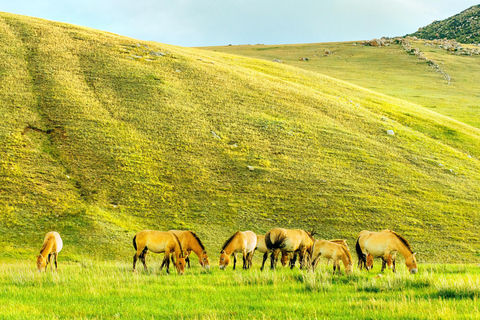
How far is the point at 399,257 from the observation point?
1041 inches

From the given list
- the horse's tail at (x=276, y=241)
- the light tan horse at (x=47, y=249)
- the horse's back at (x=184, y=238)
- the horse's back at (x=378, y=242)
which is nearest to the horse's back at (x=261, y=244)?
the horse's tail at (x=276, y=241)

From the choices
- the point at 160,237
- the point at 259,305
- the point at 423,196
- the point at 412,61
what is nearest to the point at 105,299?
the point at 259,305

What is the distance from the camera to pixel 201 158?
3728 cm

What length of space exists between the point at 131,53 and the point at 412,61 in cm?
8892

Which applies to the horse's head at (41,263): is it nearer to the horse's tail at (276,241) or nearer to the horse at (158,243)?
the horse at (158,243)

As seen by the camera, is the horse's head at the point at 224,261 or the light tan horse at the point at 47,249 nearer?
the light tan horse at the point at 47,249

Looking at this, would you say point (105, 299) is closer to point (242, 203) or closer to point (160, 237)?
point (160, 237)

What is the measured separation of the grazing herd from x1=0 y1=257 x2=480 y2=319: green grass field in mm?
1783

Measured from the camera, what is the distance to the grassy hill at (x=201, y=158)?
27859mm

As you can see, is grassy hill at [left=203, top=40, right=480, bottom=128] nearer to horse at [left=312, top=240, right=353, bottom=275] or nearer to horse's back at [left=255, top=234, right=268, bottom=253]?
horse's back at [left=255, top=234, right=268, bottom=253]

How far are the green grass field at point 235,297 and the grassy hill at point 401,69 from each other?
6432 centimetres

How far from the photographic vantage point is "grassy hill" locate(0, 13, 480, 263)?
27859mm

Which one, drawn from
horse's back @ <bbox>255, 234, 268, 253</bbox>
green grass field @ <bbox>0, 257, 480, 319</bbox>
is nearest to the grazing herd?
horse's back @ <bbox>255, 234, 268, 253</bbox>

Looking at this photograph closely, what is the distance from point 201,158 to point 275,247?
71.1ft
